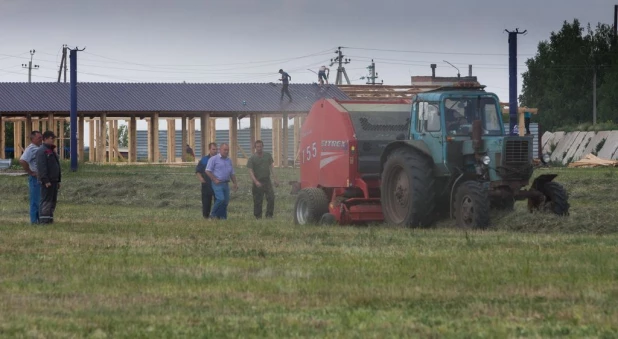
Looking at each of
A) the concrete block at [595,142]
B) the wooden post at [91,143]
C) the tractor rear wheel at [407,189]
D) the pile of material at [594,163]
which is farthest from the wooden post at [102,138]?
the tractor rear wheel at [407,189]

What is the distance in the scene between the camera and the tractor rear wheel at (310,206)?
24188 millimetres

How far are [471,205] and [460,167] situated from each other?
114 cm

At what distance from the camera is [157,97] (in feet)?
213

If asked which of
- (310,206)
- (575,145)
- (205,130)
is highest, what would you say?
(205,130)

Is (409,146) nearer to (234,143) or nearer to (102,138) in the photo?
(234,143)

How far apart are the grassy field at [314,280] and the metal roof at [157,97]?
4157 centimetres

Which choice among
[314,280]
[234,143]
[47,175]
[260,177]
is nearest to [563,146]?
[234,143]

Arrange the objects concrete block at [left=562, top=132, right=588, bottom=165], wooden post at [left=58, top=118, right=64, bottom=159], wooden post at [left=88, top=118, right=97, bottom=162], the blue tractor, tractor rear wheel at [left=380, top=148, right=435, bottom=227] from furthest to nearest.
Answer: wooden post at [left=88, top=118, right=97, bottom=162]
wooden post at [left=58, top=118, right=64, bottom=159]
concrete block at [left=562, top=132, right=588, bottom=165]
tractor rear wheel at [left=380, top=148, right=435, bottom=227]
the blue tractor

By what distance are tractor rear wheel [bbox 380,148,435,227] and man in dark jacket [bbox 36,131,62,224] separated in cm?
621

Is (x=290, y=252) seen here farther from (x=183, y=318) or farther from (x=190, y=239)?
(x=183, y=318)

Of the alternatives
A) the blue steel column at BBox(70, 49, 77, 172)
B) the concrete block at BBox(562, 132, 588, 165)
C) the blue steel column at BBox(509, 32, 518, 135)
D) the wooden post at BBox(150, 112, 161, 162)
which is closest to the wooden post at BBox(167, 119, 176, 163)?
the wooden post at BBox(150, 112, 161, 162)

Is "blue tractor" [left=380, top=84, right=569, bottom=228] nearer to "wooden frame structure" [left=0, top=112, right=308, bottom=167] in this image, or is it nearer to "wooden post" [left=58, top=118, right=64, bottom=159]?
"wooden frame structure" [left=0, top=112, right=308, bottom=167]

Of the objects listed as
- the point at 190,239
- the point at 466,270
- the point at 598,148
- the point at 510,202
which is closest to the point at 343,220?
the point at 510,202

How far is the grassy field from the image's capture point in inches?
378
